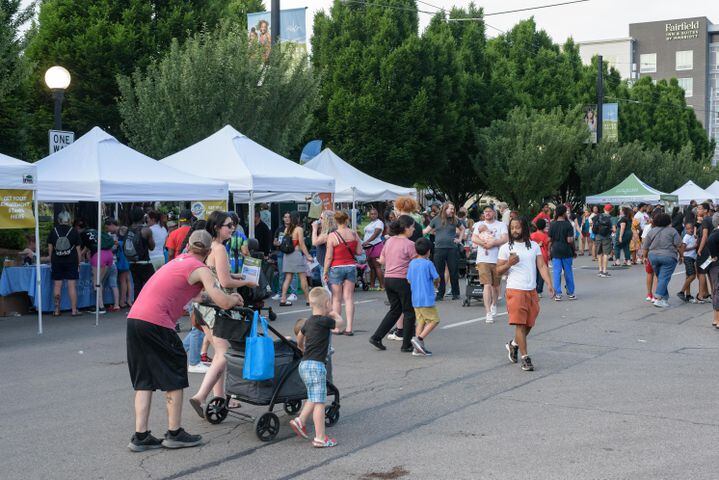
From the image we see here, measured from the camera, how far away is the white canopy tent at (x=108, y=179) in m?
12.9

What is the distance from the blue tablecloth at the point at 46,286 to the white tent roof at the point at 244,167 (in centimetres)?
274

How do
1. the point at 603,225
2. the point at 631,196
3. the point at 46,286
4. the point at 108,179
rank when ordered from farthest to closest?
the point at 631,196
the point at 603,225
the point at 46,286
the point at 108,179

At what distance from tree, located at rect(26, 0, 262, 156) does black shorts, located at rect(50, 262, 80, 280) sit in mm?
11048

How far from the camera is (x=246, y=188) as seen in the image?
15.3 meters

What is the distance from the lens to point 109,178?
13.0 metres

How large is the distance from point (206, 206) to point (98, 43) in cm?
1112

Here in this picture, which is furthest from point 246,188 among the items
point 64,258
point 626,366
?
point 626,366

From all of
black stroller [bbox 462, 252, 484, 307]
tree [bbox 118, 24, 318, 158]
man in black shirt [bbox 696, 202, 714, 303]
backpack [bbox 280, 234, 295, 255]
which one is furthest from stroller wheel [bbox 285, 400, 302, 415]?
tree [bbox 118, 24, 318, 158]

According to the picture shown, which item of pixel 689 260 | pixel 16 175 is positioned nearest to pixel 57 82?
pixel 16 175

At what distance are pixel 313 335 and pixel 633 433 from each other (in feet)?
8.77

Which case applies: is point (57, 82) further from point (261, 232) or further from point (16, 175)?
point (261, 232)

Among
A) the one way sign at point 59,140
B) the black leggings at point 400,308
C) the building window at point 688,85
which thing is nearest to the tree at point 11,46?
the one way sign at point 59,140

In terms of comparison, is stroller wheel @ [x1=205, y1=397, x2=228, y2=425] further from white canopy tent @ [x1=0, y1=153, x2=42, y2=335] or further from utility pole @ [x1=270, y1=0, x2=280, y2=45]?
utility pole @ [x1=270, y1=0, x2=280, y2=45]

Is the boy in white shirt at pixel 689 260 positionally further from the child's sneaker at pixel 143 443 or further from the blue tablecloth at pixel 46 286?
the child's sneaker at pixel 143 443
